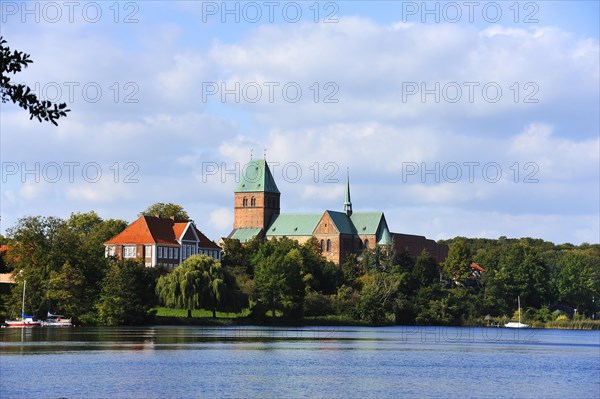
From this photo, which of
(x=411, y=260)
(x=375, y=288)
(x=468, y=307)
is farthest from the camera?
(x=411, y=260)

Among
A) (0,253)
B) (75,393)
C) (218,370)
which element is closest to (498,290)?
(0,253)

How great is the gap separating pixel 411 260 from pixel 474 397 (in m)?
105

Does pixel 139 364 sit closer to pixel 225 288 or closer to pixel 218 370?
pixel 218 370

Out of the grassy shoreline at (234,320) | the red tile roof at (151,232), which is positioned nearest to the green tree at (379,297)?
the grassy shoreline at (234,320)

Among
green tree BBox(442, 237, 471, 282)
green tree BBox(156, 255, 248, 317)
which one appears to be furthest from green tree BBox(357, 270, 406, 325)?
green tree BBox(442, 237, 471, 282)

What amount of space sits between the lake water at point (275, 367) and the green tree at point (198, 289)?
11.0 metres

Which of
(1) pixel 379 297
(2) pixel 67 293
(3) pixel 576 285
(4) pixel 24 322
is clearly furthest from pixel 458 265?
(4) pixel 24 322

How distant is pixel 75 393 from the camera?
35.8 metres

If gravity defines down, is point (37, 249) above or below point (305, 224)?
below

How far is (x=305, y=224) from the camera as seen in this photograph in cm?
16938

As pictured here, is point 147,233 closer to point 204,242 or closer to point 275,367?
point 204,242

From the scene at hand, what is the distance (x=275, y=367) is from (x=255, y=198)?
124m

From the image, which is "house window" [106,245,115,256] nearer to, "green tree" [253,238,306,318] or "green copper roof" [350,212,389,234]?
"green tree" [253,238,306,318]

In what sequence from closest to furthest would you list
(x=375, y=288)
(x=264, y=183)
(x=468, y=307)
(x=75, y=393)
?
(x=75, y=393), (x=375, y=288), (x=468, y=307), (x=264, y=183)
